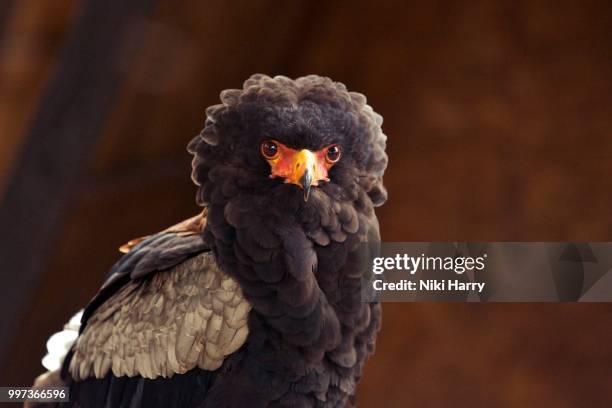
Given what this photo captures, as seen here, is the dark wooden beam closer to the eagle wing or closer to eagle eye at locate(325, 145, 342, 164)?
the eagle wing

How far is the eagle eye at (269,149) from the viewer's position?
1044 millimetres

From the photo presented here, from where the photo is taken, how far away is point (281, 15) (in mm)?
1762

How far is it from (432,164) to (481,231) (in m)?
0.23

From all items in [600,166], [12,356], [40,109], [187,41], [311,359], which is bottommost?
[311,359]

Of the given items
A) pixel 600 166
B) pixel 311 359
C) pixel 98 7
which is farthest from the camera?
pixel 600 166

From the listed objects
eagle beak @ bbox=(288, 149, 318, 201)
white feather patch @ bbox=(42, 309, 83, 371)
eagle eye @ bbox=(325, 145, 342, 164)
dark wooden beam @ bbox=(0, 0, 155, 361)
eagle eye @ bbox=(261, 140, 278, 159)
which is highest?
dark wooden beam @ bbox=(0, 0, 155, 361)

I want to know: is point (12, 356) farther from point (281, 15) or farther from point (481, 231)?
point (481, 231)

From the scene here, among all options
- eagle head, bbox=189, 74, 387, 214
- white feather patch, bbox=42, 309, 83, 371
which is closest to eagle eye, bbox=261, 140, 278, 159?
eagle head, bbox=189, 74, 387, 214

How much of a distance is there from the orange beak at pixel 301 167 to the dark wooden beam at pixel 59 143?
69 centimetres

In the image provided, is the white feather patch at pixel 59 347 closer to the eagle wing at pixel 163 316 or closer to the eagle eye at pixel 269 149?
the eagle wing at pixel 163 316

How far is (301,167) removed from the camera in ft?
3.30

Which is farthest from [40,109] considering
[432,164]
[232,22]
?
[432,164]

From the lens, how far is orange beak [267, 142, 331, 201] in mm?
1003

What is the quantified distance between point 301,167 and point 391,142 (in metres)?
0.94
